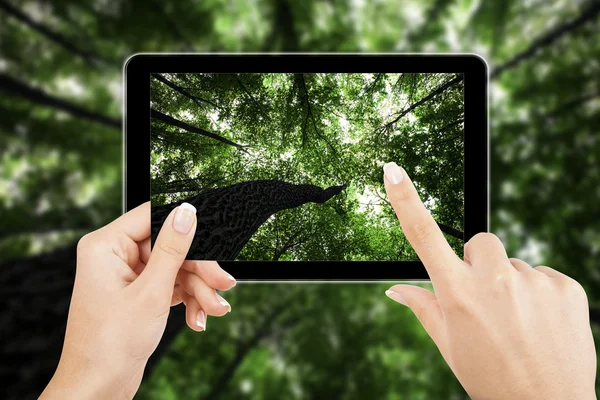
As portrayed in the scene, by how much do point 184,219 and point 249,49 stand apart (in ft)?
3.64

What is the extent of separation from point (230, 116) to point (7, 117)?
4.47 feet

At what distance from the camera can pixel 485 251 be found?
70 cm

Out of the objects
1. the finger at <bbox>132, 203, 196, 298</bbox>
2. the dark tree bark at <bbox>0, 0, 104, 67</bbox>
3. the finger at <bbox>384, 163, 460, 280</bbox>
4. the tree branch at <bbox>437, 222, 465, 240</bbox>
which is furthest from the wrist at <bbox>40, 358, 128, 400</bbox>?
the dark tree bark at <bbox>0, 0, 104, 67</bbox>

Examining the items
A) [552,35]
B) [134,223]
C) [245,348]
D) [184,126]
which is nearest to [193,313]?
[134,223]

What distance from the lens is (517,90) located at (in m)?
1.72

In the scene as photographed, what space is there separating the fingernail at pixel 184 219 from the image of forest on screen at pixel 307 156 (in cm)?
5

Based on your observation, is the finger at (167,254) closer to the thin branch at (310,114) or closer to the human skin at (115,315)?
the human skin at (115,315)

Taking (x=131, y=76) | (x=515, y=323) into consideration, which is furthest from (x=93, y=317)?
(x=515, y=323)

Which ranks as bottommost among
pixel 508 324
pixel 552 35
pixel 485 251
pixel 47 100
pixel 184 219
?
pixel 508 324

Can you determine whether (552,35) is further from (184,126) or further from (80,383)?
(80,383)

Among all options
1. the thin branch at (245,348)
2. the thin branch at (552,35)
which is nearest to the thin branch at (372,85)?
the thin branch at (552,35)

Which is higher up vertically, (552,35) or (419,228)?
(552,35)

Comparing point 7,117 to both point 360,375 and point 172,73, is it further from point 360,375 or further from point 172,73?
point 360,375

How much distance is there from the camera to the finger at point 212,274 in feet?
3.09
